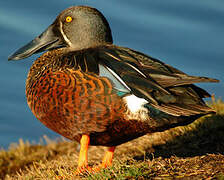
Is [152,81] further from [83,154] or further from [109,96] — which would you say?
→ [83,154]

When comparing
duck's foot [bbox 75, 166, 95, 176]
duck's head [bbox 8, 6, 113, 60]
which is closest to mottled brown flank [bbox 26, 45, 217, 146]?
duck's foot [bbox 75, 166, 95, 176]

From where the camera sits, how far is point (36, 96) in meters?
4.38

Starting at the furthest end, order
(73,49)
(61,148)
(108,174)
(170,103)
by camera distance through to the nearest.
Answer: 1. (61,148)
2. (73,49)
3. (170,103)
4. (108,174)

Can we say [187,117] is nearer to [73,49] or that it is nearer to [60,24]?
[73,49]

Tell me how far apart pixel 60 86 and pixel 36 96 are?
43 centimetres

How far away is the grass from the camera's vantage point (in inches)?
150

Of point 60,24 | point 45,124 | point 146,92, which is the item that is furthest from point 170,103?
point 60,24

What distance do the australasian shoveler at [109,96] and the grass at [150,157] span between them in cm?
42

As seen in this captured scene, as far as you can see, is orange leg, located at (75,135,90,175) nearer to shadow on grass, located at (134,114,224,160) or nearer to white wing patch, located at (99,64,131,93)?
white wing patch, located at (99,64,131,93)

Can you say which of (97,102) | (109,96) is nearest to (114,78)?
(109,96)

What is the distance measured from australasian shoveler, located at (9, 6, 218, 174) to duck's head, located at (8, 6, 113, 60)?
0.26 meters

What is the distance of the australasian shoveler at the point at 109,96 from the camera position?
3.98 metres

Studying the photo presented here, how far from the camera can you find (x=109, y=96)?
398cm

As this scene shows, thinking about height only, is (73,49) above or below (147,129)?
above
